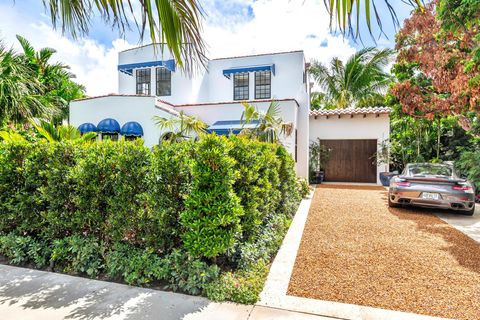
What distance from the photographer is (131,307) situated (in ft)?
11.5

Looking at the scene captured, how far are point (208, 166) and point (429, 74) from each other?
12.4 m

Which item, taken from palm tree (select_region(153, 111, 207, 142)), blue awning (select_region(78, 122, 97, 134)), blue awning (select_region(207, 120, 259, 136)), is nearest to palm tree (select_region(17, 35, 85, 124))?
blue awning (select_region(78, 122, 97, 134))

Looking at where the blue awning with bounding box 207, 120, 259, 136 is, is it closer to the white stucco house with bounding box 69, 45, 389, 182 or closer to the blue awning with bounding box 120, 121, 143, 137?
the white stucco house with bounding box 69, 45, 389, 182

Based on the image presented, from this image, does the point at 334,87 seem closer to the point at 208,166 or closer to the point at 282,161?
the point at 282,161

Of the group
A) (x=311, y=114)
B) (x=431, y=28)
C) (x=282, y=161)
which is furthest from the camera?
(x=311, y=114)

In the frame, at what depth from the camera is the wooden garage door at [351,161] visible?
17672 millimetres

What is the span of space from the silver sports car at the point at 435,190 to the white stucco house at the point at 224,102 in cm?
600

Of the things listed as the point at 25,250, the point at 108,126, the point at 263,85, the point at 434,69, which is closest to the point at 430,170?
the point at 434,69

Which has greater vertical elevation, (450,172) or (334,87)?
(334,87)

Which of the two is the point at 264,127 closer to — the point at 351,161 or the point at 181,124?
the point at 181,124

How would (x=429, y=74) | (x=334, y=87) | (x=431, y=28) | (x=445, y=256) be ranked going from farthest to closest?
(x=334, y=87)
(x=429, y=74)
(x=431, y=28)
(x=445, y=256)

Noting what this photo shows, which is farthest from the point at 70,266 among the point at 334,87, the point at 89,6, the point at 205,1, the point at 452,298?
the point at 334,87

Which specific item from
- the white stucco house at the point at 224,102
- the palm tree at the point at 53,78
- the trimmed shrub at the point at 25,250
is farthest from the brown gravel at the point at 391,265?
the palm tree at the point at 53,78

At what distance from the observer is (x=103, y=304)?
3.59 meters
